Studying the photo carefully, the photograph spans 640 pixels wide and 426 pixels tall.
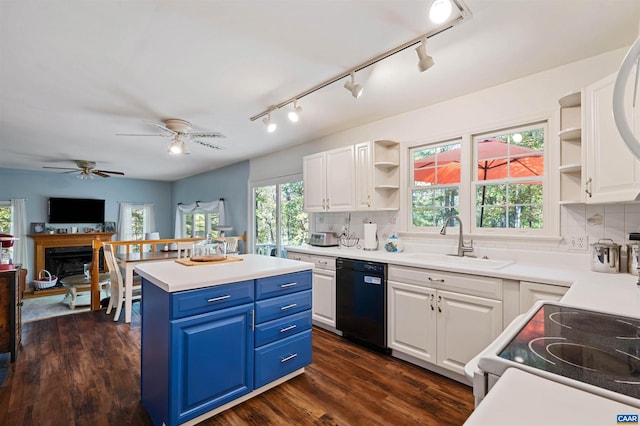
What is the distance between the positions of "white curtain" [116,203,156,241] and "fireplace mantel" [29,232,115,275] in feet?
1.62

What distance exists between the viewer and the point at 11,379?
2365mm

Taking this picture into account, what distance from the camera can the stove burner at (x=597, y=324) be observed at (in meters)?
0.95

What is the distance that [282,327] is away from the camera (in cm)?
220

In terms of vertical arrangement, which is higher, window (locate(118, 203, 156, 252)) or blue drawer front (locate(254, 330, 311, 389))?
window (locate(118, 203, 156, 252))

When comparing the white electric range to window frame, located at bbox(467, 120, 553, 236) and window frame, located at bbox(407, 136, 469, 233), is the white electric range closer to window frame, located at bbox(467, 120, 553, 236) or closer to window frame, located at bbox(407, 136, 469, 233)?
window frame, located at bbox(467, 120, 553, 236)

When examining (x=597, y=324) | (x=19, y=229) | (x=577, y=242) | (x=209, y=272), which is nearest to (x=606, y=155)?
(x=577, y=242)

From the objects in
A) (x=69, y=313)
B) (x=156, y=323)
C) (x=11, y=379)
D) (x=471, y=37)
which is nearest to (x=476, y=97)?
(x=471, y=37)

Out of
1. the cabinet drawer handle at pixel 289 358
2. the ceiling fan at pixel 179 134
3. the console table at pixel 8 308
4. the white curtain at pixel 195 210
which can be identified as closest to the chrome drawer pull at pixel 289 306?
the cabinet drawer handle at pixel 289 358

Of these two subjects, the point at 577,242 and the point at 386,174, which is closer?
the point at 577,242

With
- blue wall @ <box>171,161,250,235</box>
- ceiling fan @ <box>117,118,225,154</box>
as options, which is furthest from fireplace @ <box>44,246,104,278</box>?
ceiling fan @ <box>117,118,225,154</box>

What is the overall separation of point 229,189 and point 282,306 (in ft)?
14.2

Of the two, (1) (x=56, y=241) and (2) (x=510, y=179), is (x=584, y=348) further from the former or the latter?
(1) (x=56, y=241)

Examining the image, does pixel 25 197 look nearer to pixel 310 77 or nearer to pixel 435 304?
pixel 310 77

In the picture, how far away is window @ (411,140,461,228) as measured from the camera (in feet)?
9.71
